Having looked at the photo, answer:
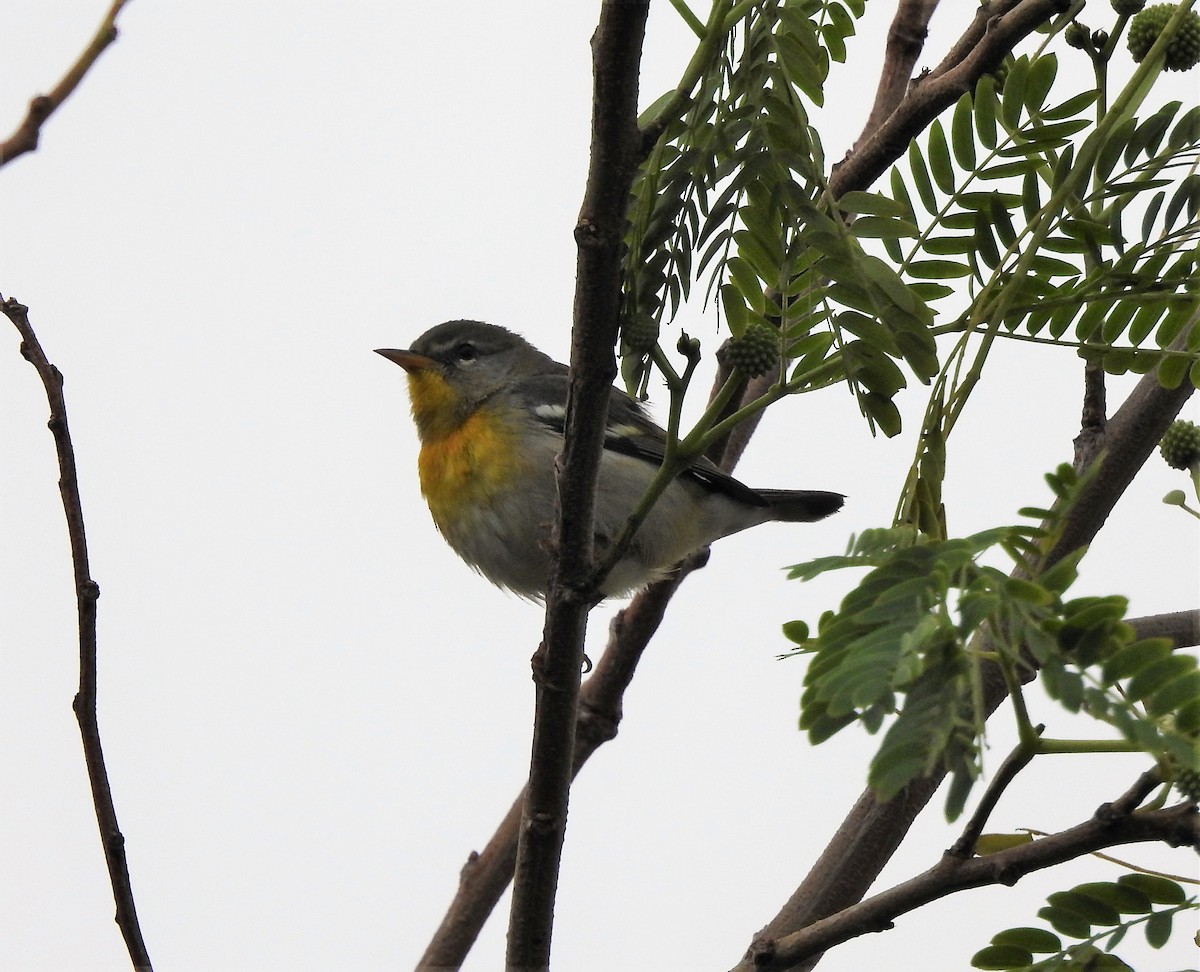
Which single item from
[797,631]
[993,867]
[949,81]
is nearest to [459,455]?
[949,81]

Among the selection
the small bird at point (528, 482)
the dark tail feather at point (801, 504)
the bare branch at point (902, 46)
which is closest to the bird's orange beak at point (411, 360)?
the small bird at point (528, 482)

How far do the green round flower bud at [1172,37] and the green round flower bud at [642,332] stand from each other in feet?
3.54

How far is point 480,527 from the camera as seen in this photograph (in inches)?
219

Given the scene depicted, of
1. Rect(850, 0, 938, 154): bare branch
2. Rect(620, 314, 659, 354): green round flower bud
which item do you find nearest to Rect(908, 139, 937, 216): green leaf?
Rect(620, 314, 659, 354): green round flower bud

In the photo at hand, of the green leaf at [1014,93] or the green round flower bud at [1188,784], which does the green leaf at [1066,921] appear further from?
the green leaf at [1014,93]

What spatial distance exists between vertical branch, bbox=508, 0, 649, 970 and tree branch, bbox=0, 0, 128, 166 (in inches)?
30.7

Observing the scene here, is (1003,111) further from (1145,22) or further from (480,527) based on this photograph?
(480,527)

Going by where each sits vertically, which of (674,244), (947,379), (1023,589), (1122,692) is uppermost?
(674,244)


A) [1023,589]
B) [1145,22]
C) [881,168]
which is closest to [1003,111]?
[1145,22]

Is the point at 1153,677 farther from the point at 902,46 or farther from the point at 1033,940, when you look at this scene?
the point at 902,46

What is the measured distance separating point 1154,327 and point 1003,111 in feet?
2.05

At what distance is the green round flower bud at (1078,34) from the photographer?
9.48 feet

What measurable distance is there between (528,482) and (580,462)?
8.90 feet

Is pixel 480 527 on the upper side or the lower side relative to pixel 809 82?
upper
